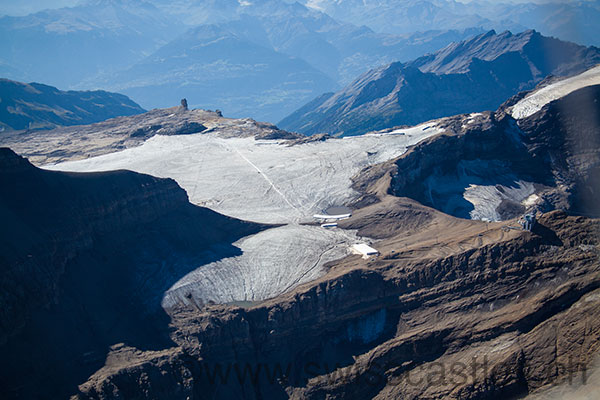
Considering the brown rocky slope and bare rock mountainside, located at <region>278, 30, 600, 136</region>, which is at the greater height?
bare rock mountainside, located at <region>278, 30, 600, 136</region>

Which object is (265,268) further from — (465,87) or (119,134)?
(465,87)

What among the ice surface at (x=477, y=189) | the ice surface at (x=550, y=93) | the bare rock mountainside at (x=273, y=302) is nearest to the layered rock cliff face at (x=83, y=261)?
the bare rock mountainside at (x=273, y=302)

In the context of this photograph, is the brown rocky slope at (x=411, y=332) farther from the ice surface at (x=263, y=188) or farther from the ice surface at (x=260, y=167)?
the ice surface at (x=260, y=167)

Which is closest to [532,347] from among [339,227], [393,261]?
[393,261]

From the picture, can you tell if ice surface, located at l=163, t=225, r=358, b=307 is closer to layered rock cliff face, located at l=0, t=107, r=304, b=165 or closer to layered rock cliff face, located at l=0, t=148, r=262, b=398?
layered rock cliff face, located at l=0, t=148, r=262, b=398

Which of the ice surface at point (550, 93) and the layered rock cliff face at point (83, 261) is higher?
the ice surface at point (550, 93)

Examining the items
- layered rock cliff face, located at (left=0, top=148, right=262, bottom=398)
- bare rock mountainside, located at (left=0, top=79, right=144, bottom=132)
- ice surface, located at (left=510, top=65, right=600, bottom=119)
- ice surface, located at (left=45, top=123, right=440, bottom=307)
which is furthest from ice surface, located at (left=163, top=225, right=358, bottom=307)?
bare rock mountainside, located at (left=0, top=79, right=144, bottom=132)

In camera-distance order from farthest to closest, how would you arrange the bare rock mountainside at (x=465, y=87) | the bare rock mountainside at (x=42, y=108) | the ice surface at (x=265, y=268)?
the bare rock mountainside at (x=465, y=87) → the bare rock mountainside at (x=42, y=108) → the ice surface at (x=265, y=268)
